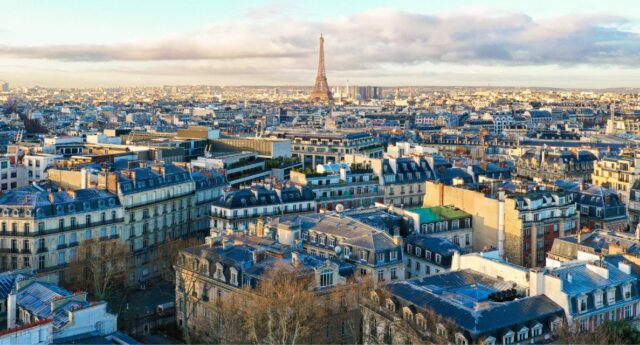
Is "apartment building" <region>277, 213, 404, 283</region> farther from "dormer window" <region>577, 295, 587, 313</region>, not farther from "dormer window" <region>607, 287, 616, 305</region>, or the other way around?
"dormer window" <region>607, 287, 616, 305</region>

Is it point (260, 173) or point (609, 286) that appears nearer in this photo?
point (609, 286)

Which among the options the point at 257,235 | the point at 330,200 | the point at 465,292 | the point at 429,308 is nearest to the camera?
the point at 429,308

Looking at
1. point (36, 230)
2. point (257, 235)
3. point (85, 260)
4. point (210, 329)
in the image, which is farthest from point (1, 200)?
point (210, 329)

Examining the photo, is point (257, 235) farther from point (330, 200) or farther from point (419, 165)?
point (419, 165)

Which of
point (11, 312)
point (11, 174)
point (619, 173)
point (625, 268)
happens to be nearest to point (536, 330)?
point (625, 268)

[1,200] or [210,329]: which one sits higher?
[1,200]

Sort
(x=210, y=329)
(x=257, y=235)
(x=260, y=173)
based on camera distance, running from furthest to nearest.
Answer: (x=260, y=173) → (x=257, y=235) → (x=210, y=329)

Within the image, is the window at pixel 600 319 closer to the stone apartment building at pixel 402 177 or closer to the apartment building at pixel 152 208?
the apartment building at pixel 152 208
